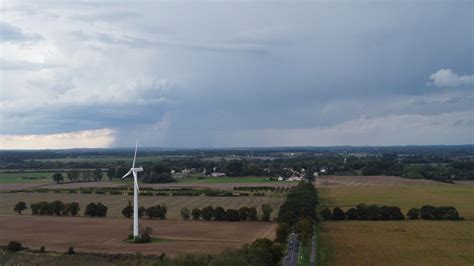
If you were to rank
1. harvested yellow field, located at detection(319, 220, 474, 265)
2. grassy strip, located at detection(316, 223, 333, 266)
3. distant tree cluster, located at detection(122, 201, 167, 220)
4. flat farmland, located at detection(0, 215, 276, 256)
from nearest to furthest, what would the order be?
grassy strip, located at detection(316, 223, 333, 266) → harvested yellow field, located at detection(319, 220, 474, 265) → flat farmland, located at detection(0, 215, 276, 256) → distant tree cluster, located at detection(122, 201, 167, 220)

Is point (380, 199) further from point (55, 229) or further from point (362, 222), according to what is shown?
point (55, 229)

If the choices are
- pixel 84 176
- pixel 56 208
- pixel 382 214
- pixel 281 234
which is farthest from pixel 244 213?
pixel 84 176

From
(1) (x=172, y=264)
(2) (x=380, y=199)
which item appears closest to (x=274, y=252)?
(1) (x=172, y=264)

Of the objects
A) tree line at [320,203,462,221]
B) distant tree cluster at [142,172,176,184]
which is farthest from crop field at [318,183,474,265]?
distant tree cluster at [142,172,176,184]

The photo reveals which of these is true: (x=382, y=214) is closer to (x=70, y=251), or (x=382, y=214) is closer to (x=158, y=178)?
→ (x=70, y=251)

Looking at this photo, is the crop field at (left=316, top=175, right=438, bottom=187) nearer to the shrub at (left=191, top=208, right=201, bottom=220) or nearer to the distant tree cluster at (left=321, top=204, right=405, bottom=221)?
the distant tree cluster at (left=321, top=204, right=405, bottom=221)

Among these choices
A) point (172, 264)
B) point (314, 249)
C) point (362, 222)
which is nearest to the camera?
point (172, 264)

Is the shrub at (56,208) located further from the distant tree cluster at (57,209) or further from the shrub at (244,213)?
the shrub at (244,213)
